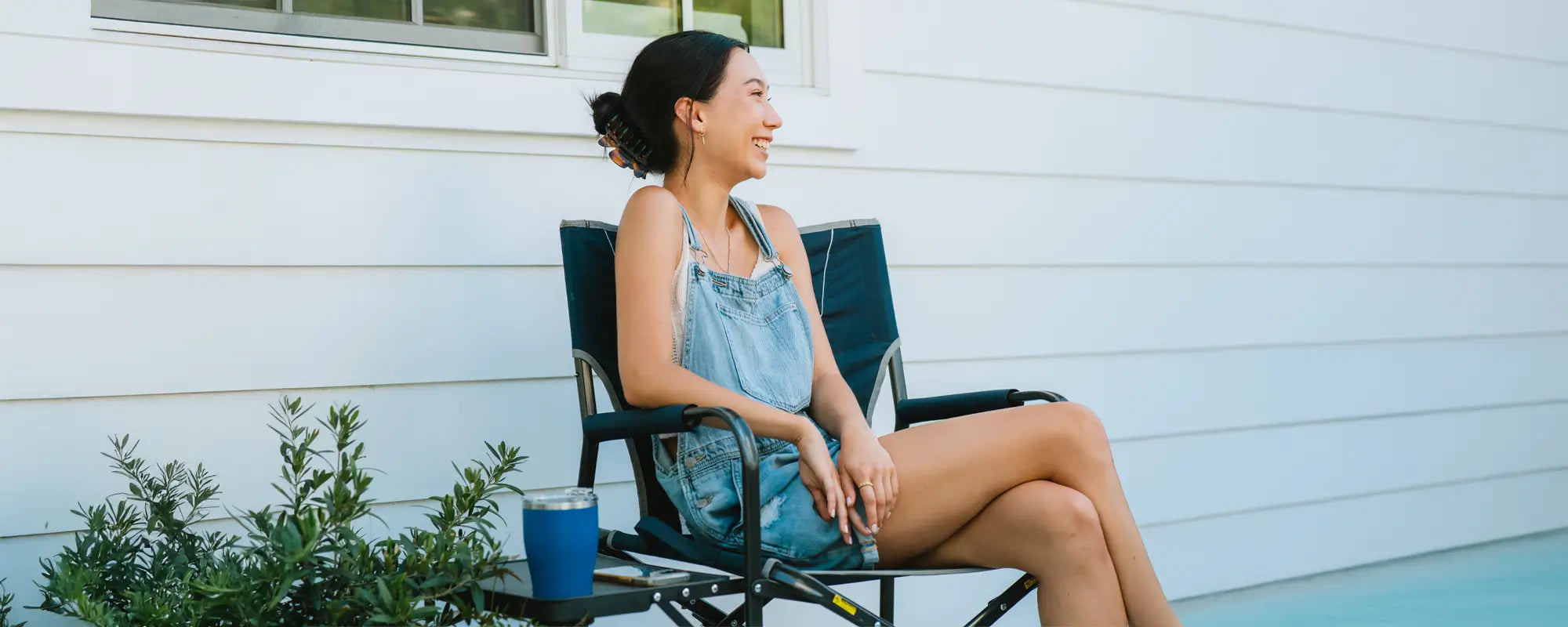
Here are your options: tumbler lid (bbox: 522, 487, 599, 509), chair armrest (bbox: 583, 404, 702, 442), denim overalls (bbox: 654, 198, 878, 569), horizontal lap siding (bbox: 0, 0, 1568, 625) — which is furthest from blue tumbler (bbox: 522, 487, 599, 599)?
horizontal lap siding (bbox: 0, 0, 1568, 625)

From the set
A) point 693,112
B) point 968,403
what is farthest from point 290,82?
point 968,403

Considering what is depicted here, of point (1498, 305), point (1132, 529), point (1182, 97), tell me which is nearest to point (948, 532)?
point (1132, 529)

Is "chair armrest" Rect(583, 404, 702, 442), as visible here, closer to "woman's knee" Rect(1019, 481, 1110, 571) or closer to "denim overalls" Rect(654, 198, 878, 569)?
"denim overalls" Rect(654, 198, 878, 569)

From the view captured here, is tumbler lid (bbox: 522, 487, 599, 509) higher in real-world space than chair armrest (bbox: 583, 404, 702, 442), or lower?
lower

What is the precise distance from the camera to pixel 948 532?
205 cm

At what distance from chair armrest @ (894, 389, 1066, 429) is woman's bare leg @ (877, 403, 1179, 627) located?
0.84 feet

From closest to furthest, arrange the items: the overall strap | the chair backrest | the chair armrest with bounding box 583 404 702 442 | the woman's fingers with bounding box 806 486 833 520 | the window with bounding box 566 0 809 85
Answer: the chair armrest with bounding box 583 404 702 442
the woman's fingers with bounding box 806 486 833 520
the overall strap
the chair backrest
the window with bounding box 566 0 809 85

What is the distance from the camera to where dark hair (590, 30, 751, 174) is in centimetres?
227

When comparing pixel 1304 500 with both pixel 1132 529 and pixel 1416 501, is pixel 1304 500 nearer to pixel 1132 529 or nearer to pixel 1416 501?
pixel 1416 501

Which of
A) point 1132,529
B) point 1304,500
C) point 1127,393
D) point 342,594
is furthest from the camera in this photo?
point 1304,500

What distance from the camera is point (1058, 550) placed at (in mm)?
1934

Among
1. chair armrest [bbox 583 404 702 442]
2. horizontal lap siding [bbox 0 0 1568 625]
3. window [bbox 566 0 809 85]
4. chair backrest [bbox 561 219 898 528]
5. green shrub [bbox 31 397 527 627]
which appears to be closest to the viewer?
green shrub [bbox 31 397 527 627]

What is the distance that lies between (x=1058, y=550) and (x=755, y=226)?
794 millimetres

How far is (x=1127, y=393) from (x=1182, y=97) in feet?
2.59
